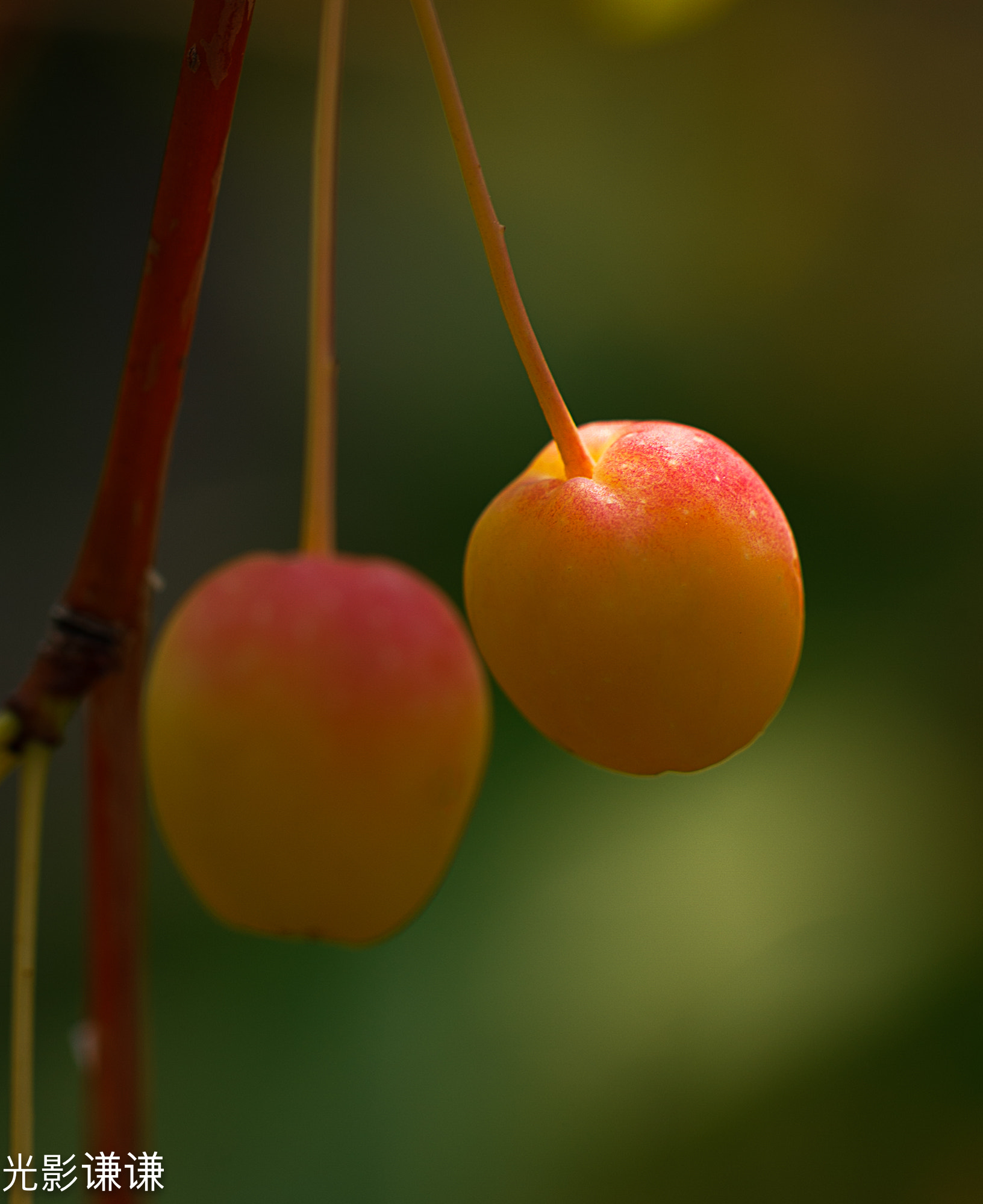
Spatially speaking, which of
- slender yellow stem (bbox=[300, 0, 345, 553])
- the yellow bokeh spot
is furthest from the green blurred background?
slender yellow stem (bbox=[300, 0, 345, 553])

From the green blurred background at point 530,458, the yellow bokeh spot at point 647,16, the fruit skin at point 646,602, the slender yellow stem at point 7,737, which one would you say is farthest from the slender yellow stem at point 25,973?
the yellow bokeh spot at point 647,16

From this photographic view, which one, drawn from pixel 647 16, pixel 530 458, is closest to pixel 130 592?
pixel 530 458

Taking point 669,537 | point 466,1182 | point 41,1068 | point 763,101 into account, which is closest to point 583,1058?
point 466,1182

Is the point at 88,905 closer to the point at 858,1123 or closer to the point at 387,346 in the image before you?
the point at 858,1123

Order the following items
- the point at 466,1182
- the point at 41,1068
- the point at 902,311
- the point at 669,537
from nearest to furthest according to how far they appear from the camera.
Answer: the point at 669,537 → the point at 466,1182 → the point at 41,1068 → the point at 902,311

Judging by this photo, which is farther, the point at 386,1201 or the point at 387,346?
the point at 387,346

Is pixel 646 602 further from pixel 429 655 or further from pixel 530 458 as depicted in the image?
pixel 530 458

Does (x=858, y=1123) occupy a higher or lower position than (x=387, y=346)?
lower
